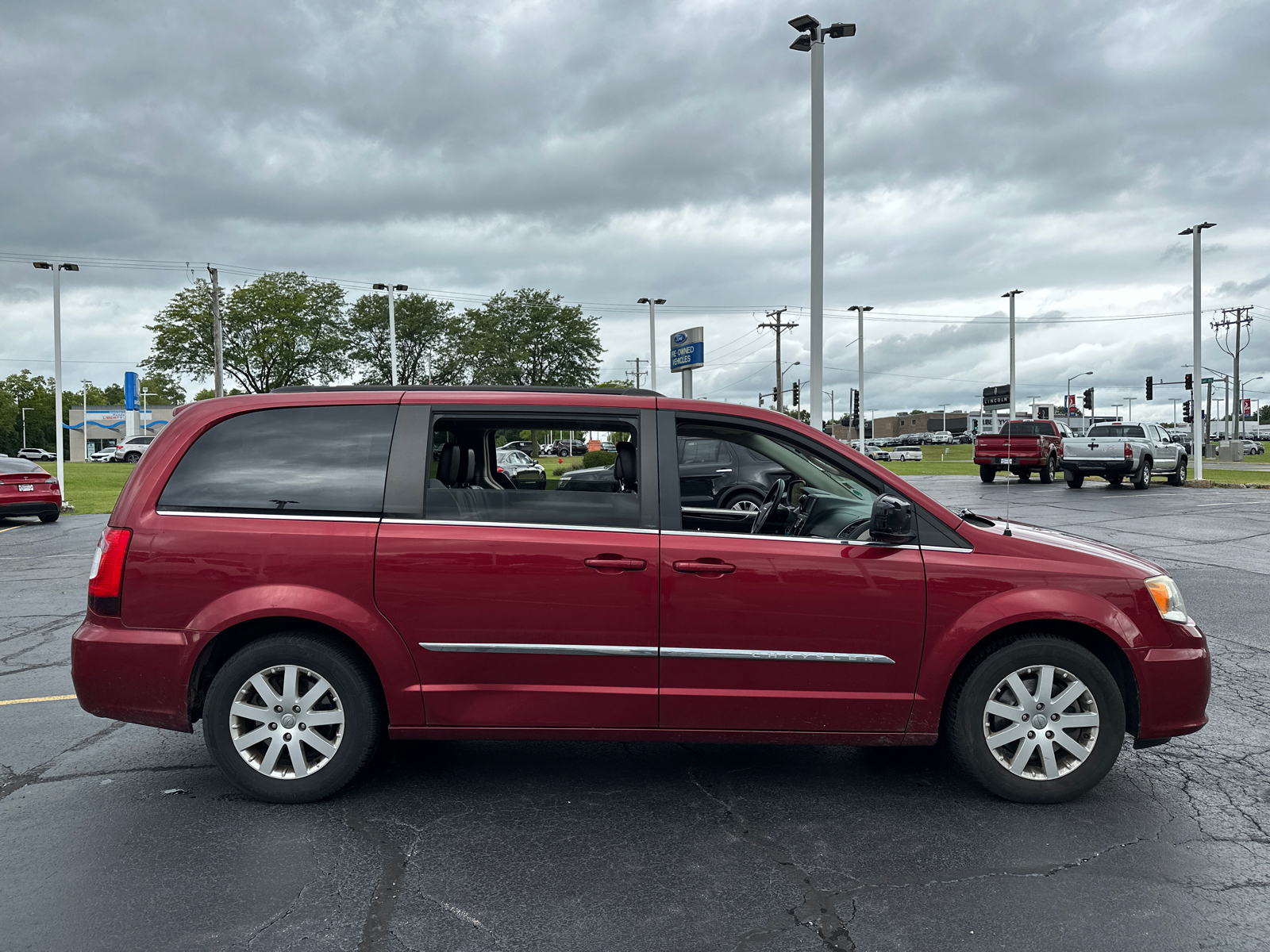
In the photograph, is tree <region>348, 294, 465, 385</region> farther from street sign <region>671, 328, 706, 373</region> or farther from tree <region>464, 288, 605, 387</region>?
street sign <region>671, 328, 706, 373</region>

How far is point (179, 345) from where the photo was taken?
49.6 metres

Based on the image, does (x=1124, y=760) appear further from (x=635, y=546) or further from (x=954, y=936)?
(x=635, y=546)

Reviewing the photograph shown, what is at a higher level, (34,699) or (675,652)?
(675,652)

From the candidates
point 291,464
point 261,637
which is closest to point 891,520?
point 291,464

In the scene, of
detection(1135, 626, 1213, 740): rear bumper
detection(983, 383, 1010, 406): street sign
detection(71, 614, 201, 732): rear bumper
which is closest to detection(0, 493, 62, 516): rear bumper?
detection(71, 614, 201, 732): rear bumper

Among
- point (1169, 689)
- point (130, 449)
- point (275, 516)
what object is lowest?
point (1169, 689)

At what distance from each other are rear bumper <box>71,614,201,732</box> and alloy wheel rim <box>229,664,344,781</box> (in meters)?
0.26

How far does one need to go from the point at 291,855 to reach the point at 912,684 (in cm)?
254

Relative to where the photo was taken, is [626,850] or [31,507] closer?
[626,850]

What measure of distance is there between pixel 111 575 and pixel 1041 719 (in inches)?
157

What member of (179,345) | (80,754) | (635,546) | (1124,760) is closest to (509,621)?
(635,546)

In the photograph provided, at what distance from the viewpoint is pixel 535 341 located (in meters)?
51.8

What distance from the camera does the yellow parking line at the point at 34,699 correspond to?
539 cm

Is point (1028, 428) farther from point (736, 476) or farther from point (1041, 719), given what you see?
point (1041, 719)
